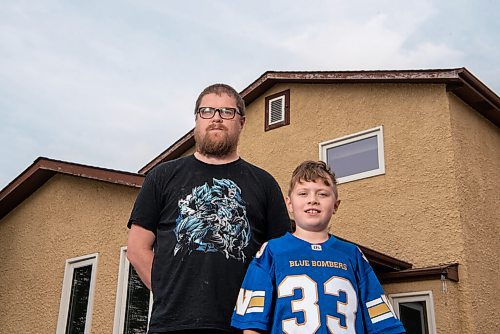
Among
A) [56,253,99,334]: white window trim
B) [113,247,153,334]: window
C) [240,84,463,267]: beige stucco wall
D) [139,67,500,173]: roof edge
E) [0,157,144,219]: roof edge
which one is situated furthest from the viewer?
[139,67,500,173]: roof edge

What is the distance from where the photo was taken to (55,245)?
9.32 m

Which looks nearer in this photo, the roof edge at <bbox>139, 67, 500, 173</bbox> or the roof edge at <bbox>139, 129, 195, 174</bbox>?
the roof edge at <bbox>139, 67, 500, 173</bbox>

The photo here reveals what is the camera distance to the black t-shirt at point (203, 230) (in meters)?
2.73

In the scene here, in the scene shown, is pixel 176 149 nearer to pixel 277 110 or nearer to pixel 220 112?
pixel 277 110

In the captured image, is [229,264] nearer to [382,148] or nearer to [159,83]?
[382,148]

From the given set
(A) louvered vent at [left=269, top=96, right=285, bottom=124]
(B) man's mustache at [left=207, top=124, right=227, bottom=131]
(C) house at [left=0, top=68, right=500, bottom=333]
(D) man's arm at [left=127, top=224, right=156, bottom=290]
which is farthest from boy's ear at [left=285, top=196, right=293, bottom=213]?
(A) louvered vent at [left=269, top=96, right=285, bottom=124]

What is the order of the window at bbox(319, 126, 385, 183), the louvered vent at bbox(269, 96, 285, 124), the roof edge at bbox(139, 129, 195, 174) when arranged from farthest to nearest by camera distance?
the roof edge at bbox(139, 129, 195, 174) → the louvered vent at bbox(269, 96, 285, 124) → the window at bbox(319, 126, 385, 183)

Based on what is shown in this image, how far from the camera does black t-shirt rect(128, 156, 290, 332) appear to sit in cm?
273

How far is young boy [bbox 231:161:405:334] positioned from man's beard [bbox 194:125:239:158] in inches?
15.4

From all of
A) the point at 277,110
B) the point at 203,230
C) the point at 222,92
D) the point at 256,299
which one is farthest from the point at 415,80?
the point at 256,299

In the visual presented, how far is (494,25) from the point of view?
27.0 m

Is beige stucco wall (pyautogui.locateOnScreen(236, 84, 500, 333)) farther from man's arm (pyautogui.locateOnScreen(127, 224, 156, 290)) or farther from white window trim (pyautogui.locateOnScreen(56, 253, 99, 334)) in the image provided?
man's arm (pyautogui.locateOnScreen(127, 224, 156, 290))

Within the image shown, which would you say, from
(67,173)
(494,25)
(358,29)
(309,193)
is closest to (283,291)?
(309,193)

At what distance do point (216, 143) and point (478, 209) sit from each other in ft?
22.7
